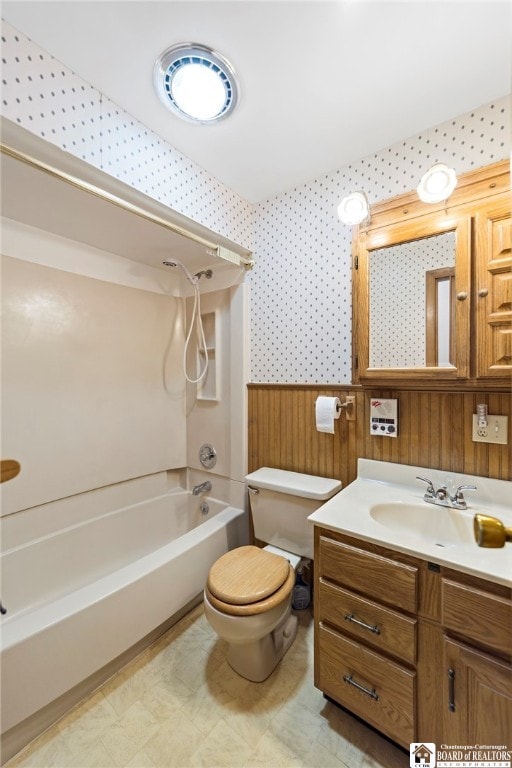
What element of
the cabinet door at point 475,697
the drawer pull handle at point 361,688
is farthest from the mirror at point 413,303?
the drawer pull handle at point 361,688

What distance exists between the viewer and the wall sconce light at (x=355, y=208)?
130 cm

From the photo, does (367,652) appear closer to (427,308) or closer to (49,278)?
(427,308)

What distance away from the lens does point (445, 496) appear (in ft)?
3.90

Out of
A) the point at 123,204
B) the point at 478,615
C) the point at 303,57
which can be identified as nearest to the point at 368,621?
the point at 478,615

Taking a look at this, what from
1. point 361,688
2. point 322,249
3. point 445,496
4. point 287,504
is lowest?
point 361,688

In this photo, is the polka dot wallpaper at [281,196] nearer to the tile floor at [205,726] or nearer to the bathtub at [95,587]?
the bathtub at [95,587]

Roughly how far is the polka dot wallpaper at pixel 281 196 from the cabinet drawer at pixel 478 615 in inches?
37.7

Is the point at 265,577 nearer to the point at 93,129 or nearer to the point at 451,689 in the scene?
the point at 451,689

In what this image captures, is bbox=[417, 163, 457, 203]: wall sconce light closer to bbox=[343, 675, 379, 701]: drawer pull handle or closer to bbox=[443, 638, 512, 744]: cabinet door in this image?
bbox=[443, 638, 512, 744]: cabinet door

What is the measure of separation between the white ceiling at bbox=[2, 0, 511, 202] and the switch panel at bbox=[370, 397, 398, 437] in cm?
123

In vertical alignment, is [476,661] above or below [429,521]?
below

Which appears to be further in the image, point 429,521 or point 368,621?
point 429,521

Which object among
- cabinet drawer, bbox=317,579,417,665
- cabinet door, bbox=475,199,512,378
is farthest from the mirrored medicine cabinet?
cabinet drawer, bbox=317,579,417,665

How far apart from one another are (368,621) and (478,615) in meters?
0.34
